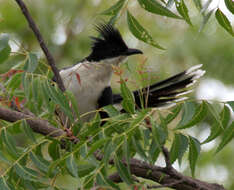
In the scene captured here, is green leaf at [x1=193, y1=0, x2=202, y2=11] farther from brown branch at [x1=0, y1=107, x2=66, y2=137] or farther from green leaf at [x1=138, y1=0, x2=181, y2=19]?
brown branch at [x1=0, y1=107, x2=66, y2=137]

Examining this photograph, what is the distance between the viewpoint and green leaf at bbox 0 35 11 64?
7.55ft

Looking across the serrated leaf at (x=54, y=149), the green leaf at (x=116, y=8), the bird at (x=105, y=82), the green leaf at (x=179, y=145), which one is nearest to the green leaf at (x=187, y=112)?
the green leaf at (x=179, y=145)

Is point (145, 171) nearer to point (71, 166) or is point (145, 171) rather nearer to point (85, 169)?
point (85, 169)

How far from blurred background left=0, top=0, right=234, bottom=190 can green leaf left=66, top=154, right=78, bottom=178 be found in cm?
444

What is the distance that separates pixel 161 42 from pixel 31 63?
204 inches

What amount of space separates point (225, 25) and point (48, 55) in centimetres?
94

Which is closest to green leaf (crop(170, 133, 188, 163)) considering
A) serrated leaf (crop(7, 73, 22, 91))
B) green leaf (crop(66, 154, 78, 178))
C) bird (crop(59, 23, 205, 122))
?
green leaf (crop(66, 154, 78, 178))

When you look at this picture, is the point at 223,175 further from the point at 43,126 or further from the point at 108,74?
the point at 43,126

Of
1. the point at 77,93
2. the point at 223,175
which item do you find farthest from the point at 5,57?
the point at 223,175

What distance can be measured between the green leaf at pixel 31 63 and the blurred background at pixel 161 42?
163 inches

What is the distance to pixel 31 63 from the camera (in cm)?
235

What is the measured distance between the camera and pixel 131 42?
21.8 feet

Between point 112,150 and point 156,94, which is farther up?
point 112,150

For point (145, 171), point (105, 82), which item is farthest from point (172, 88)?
point (145, 171)
